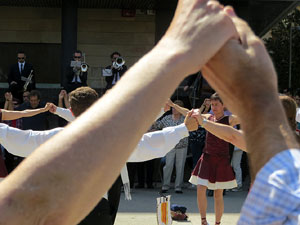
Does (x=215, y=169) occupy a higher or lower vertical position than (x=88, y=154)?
lower

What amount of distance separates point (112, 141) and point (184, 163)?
1035 centimetres

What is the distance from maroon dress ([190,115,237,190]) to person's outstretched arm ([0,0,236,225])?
7028 millimetres

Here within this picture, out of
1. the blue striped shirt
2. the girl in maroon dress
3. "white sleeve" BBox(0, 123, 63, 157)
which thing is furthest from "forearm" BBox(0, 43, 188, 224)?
the girl in maroon dress

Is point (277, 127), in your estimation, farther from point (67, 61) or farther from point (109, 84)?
point (67, 61)

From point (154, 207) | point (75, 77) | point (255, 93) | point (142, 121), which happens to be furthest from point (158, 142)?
point (75, 77)

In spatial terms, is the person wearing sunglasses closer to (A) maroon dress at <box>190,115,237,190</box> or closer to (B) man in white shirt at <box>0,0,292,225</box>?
(A) maroon dress at <box>190,115,237,190</box>

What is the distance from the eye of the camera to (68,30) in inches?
623

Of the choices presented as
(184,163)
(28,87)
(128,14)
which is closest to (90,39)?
(128,14)

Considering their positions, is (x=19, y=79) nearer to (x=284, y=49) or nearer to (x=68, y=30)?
(x=68, y=30)

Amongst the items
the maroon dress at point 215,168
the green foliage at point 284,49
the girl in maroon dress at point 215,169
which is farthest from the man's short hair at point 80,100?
the green foliage at point 284,49

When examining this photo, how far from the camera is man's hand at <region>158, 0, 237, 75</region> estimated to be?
889 mm

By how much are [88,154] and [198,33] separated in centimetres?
27

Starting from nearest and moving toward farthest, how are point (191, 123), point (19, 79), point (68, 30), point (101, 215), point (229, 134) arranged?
point (101, 215), point (191, 123), point (229, 134), point (19, 79), point (68, 30)

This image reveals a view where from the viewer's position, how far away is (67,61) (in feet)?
50.9
